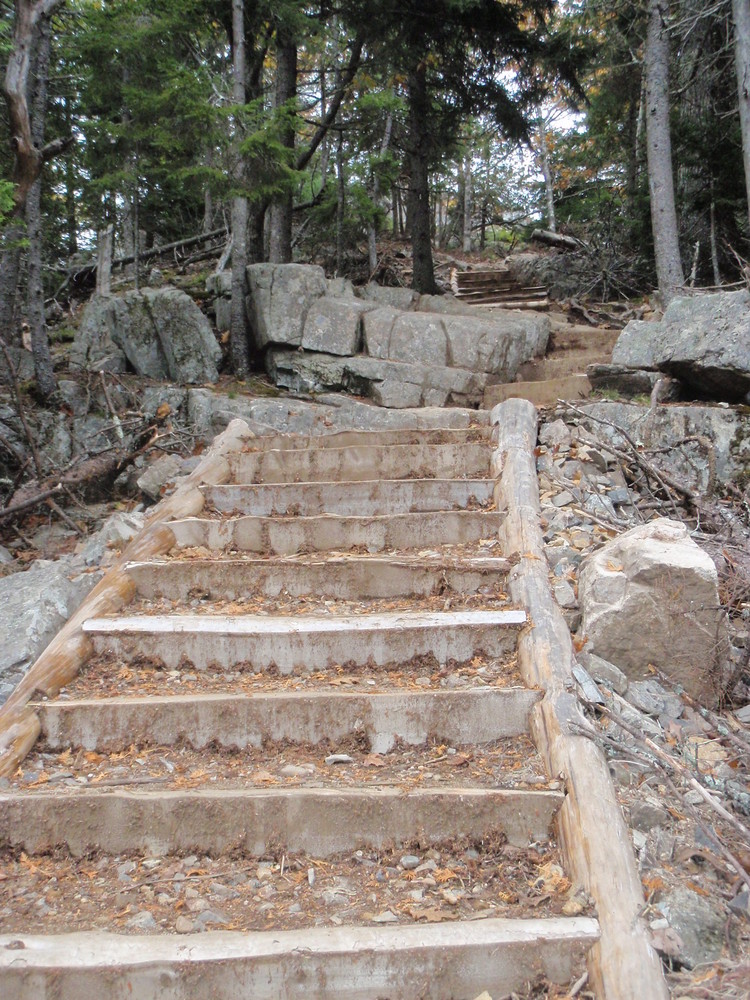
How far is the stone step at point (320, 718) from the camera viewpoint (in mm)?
2787

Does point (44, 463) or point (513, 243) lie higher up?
point (513, 243)

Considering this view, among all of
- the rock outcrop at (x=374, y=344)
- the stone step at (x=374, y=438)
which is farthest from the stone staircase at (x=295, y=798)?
the rock outcrop at (x=374, y=344)

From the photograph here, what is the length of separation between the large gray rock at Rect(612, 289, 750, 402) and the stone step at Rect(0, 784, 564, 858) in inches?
194

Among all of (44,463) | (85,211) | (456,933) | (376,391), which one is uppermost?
(85,211)

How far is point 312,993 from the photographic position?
6.20 feet

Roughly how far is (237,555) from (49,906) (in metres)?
2.30

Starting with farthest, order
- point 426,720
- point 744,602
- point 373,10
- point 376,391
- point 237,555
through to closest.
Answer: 1. point 373,10
2. point 376,391
3. point 237,555
4. point 744,602
5. point 426,720

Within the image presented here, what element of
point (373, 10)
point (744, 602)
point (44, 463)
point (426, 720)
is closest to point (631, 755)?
point (426, 720)

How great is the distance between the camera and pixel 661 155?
10.5 m

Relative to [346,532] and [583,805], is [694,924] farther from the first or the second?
[346,532]

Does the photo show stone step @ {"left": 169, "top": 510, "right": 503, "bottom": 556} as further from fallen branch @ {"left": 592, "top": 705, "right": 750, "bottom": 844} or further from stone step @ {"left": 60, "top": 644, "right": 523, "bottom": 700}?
fallen branch @ {"left": 592, "top": 705, "right": 750, "bottom": 844}

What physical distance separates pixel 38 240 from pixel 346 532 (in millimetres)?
7160

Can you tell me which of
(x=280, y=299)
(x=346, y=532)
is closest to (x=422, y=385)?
(x=280, y=299)

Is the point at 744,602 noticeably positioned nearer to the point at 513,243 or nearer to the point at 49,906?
the point at 49,906
